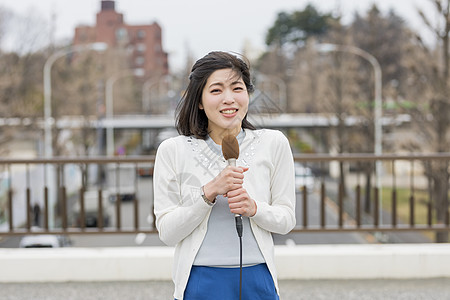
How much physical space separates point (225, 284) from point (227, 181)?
1.21ft

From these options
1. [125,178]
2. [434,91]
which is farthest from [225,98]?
[434,91]

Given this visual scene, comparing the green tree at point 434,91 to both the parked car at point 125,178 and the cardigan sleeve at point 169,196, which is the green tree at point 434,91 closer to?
the parked car at point 125,178

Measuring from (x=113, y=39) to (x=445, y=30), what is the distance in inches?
2986

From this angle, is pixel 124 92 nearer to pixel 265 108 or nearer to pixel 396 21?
pixel 396 21

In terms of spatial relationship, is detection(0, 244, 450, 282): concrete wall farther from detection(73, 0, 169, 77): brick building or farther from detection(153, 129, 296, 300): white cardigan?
detection(73, 0, 169, 77): brick building

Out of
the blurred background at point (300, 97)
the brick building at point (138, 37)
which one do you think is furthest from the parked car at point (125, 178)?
the brick building at point (138, 37)

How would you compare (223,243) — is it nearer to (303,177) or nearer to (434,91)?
(303,177)

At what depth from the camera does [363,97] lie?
102 feet

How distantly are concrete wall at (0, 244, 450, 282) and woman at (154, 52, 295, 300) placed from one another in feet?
9.35

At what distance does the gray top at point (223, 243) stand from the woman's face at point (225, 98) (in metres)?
0.27

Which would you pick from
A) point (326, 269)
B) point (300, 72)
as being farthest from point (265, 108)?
point (300, 72)

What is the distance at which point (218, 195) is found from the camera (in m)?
1.90

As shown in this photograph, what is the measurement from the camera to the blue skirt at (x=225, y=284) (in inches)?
74.3

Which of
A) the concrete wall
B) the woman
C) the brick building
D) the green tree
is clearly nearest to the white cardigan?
the woman
